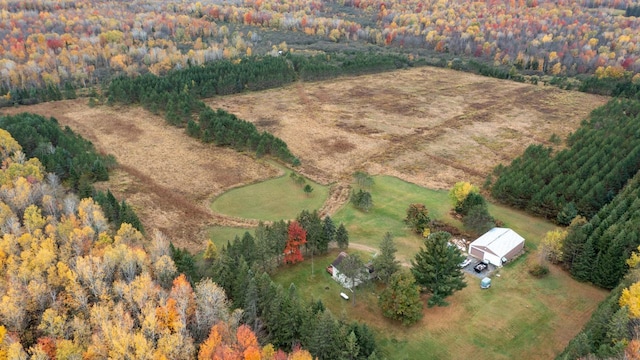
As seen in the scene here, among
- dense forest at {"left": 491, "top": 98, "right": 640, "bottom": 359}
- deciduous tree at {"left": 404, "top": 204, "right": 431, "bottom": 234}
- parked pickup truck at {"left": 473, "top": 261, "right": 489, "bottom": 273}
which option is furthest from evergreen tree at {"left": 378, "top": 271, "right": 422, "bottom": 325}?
deciduous tree at {"left": 404, "top": 204, "right": 431, "bottom": 234}

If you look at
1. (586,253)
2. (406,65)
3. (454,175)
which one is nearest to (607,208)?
(586,253)

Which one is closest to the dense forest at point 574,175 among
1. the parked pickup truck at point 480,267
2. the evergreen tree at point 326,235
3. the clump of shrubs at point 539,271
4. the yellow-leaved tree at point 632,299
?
the clump of shrubs at point 539,271

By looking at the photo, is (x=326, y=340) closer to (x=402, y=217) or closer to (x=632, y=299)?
(x=632, y=299)

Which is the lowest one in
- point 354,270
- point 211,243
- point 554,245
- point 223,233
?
point 223,233

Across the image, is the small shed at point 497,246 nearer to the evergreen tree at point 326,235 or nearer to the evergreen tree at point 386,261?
the evergreen tree at point 386,261

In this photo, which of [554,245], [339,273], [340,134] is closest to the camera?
[339,273]

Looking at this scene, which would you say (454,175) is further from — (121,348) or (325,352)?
(121,348)

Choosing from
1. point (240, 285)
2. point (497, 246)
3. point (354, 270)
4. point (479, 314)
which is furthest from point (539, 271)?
point (240, 285)
